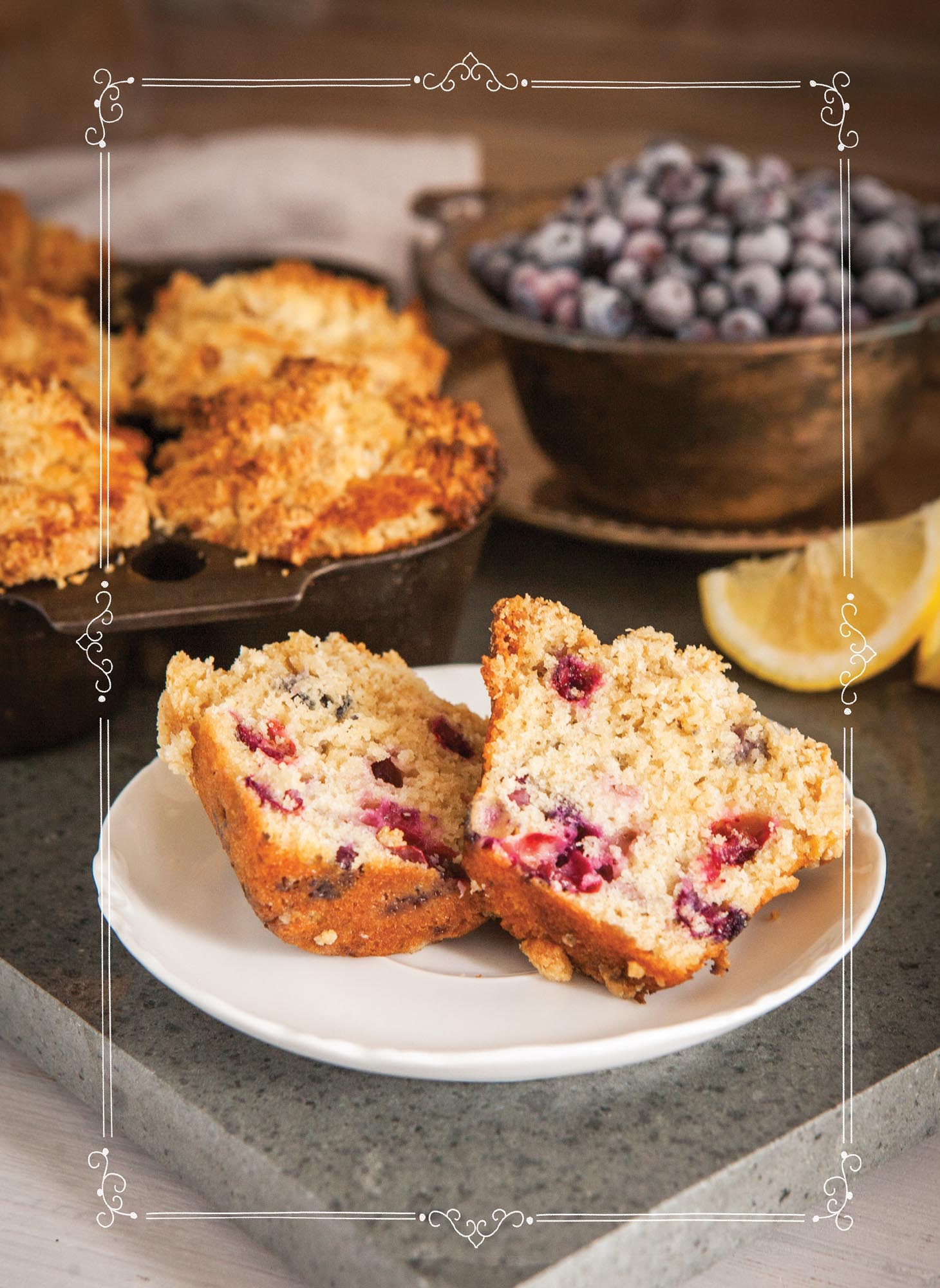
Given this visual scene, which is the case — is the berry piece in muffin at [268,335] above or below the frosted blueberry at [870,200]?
below

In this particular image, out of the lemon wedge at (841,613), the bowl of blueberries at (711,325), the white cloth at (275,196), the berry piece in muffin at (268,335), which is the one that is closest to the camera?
the lemon wedge at (841,613)

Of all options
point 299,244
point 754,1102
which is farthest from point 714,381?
point 299,244

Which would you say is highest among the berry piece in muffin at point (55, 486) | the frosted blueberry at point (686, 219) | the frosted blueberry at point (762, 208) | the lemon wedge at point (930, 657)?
the frosted blueberry at point (762, 208)

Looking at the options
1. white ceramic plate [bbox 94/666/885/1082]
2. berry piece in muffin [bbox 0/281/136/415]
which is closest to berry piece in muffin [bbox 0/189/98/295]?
berry piece in muffin [bbox 0/281/136/415]

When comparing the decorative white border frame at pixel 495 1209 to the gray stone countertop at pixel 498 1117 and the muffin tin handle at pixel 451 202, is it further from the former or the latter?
the muffin tin handle at pixel 451 202

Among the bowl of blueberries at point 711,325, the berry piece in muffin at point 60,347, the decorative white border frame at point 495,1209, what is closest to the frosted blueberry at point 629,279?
the bowl of blueberries at point 711,325

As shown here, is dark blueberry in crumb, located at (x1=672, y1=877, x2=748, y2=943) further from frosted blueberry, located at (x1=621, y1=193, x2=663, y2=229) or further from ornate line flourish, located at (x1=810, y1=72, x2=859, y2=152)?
frosted blueberry, located at (x1=621, y1=193, x2=663, y2=229)
